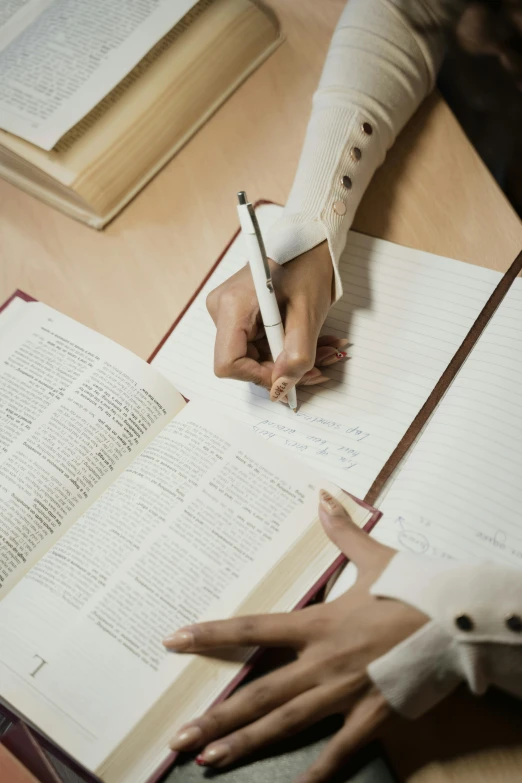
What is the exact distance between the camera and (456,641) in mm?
470

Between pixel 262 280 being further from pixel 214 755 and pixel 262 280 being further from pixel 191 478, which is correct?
pixel 214 755

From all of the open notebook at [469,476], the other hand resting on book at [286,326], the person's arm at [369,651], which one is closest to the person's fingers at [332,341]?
the other hand resting on book at [286,326]

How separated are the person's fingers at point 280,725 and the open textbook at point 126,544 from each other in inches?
1.5

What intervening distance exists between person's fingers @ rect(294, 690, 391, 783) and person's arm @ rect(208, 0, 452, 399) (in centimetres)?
28

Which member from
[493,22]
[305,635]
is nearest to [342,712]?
[305,635]

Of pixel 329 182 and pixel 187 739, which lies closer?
pixel 187 739

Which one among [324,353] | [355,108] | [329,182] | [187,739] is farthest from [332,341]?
[187,739]

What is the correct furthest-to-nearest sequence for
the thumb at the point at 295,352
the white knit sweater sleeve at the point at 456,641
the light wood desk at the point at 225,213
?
the light wood desk at the point at 225,213
the thumb at the point at 295,352
the white knit sweater sleeve at the point at 456,641

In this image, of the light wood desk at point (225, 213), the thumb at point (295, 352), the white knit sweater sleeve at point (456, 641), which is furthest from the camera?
the light wood desk at point (225, 213)

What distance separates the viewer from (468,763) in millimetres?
483

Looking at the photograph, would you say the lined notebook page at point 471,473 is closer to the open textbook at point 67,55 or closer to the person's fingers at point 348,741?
the person's fingers at point 348,741

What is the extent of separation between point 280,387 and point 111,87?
1.51 feet

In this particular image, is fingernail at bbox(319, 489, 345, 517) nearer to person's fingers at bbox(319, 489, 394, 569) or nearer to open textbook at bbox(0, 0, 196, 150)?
person's fingers at bbox(319, 489, 394, 569)

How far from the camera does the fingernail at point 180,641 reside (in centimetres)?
51
